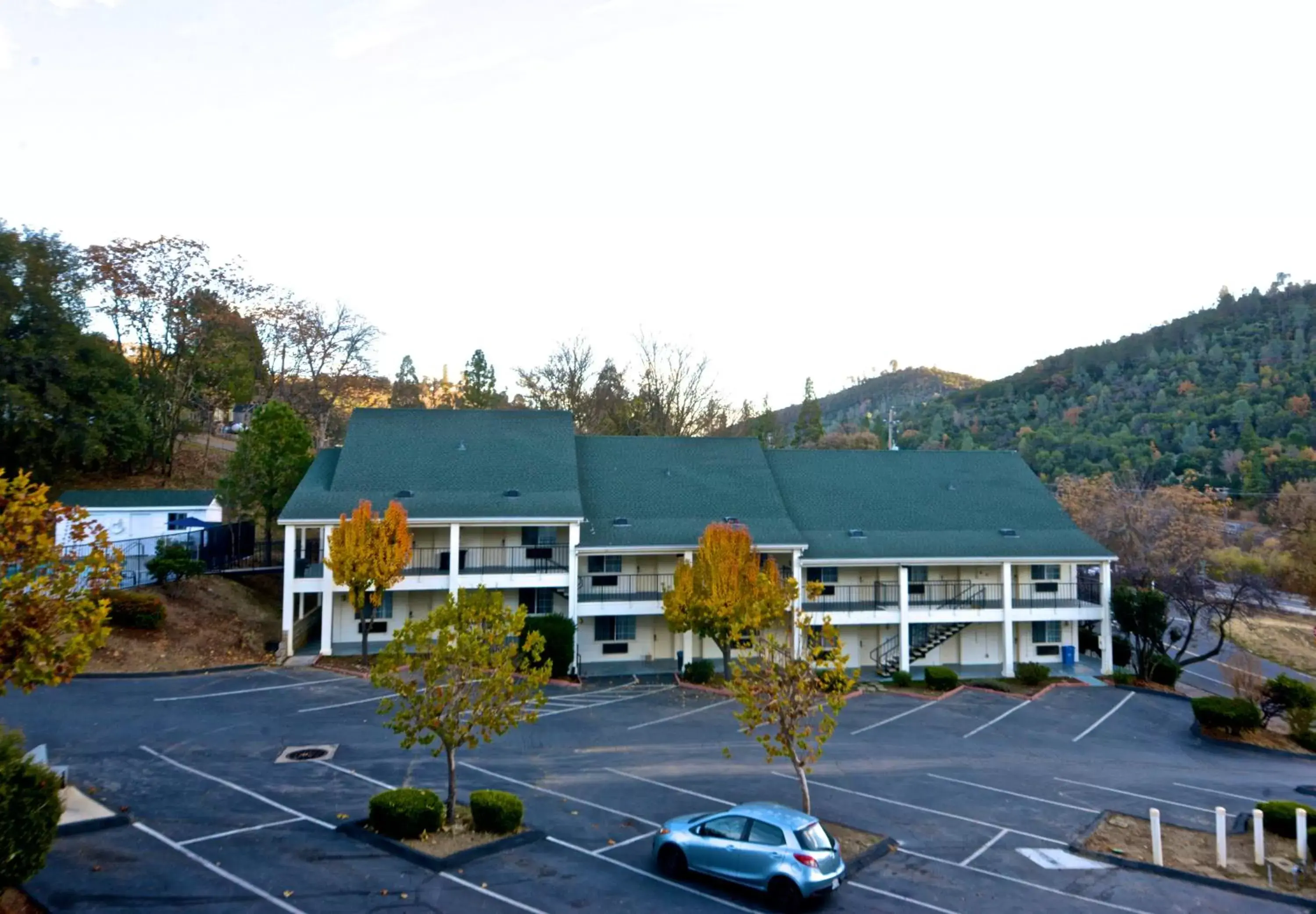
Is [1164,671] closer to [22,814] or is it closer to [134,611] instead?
[22,814]

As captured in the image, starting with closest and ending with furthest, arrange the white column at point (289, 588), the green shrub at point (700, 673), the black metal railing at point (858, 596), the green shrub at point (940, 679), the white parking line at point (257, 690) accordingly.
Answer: the white parking line at point (257, 690) < the white column at point (289, 588) < the green shrub at point (700, 673) < the green shrub at point (940, 679) < the black metal railing at point (858, 596)

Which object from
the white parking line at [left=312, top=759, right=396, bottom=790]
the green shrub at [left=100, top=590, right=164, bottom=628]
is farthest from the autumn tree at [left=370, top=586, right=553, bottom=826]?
the green shrub at [left=100, top=590, right=164, bottom=628]

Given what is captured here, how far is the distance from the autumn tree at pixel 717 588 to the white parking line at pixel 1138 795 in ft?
33.5

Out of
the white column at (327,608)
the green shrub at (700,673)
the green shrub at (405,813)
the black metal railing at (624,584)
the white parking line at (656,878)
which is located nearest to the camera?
the white parking line at (656,878)

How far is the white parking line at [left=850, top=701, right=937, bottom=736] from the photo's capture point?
2436 cm

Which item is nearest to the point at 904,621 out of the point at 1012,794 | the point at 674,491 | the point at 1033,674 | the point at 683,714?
the point at 1033,674

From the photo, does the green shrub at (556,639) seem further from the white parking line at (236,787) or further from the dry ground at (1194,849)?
the dry ground at (1194,849)

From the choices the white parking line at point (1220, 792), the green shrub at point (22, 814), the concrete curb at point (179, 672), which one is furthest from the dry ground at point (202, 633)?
Answer: the white parking line at point (1220, 792)

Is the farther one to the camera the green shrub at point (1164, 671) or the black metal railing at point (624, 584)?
the green shrub at point (1164, 671)

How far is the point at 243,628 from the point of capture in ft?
101

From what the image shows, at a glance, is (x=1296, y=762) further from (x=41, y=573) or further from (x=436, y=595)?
(x=41, y=573)

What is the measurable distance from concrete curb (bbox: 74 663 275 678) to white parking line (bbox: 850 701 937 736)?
18.6m

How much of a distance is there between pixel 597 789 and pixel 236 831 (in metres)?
6.71

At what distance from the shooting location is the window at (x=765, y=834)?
12781 millimetres
